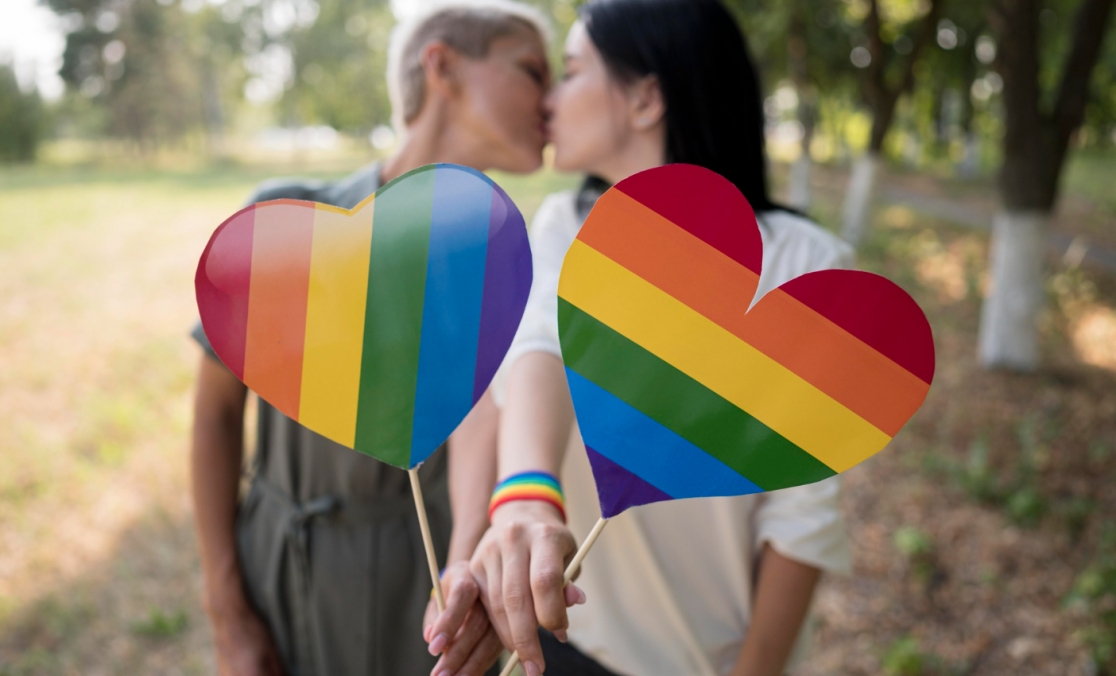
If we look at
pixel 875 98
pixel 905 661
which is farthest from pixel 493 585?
pixel 875 98

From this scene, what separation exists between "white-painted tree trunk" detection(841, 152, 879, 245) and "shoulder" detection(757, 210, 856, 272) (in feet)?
24.9

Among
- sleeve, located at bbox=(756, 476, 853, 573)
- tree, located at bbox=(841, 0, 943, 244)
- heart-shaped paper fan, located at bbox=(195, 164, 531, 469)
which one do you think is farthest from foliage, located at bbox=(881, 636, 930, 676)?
tree, located at bbox=(841, 0, 943, 244)

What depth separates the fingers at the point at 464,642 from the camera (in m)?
0.67

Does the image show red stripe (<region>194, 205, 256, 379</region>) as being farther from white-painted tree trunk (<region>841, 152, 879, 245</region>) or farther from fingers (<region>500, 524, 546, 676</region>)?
white-painted tree trunk (<region>841, 152, 879, 245</region>)

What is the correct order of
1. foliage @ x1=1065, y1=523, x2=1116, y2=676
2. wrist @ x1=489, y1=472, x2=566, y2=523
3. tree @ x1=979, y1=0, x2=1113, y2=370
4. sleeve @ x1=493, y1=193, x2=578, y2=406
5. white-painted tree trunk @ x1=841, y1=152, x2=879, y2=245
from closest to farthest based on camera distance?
wrist @ x1=489, y1=472, x2=566, y2=523, sleeve @ x1=493, y1=193, x2=578, y2=406, foliage @ x1=1065, y1=523, x2=1116, y2=676, tree @ x1=979, y1=0, x2=1113, y2=370, white-painted tree trunk @ x1=841, y1=152, x2=879, y2=245

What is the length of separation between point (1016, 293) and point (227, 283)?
16.6 ft

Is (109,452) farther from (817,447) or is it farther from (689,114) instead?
(817,447)

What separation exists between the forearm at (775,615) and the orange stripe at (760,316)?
1.48 ft

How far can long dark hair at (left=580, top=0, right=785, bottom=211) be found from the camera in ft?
3.50

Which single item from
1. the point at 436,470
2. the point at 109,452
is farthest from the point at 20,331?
the point at 436,470

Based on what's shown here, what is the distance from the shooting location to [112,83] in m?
23.8

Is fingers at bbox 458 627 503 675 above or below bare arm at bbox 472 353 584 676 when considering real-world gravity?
below

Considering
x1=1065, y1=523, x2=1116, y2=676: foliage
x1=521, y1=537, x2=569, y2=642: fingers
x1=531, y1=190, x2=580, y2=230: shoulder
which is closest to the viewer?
x1=521, y1=537, x2=569, y2=642: fingers

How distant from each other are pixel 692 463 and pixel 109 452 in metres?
4.16
